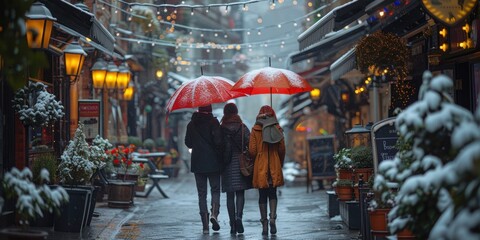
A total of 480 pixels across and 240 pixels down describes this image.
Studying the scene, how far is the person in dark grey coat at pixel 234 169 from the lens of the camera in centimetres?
1420

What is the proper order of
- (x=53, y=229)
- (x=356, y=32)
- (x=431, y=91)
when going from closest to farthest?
(x=431, y=91) → (x=53, y=229) → (x=356, y=32)

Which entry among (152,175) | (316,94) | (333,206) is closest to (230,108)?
(333,206)

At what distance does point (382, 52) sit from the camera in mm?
15508

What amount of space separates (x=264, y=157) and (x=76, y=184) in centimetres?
301

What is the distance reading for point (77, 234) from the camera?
1309 centimetres

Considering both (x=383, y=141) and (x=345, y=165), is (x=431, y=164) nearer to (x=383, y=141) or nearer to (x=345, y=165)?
(x=383, y=141)

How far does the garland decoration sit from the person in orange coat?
2.59m

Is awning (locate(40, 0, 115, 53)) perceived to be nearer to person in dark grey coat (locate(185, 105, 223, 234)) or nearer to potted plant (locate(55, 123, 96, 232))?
potted plant (locate(55, 123, 96, 232))

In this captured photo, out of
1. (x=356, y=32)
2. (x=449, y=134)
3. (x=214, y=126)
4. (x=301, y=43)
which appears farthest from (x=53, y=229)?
(x=356, y=32)

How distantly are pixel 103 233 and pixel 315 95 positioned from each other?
22.0m

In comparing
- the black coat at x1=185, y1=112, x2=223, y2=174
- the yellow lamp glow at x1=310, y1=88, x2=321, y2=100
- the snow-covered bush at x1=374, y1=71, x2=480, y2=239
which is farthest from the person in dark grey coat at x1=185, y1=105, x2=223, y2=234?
the yellow lamp glow at x1=310, y1=88, x2=321, y2=100

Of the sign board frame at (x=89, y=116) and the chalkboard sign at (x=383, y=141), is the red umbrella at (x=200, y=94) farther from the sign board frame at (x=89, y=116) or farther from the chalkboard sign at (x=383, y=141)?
the sign board frame at (x=89, y=116)

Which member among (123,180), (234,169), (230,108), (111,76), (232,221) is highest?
(111,76)

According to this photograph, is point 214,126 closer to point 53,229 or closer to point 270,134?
point 270,134
